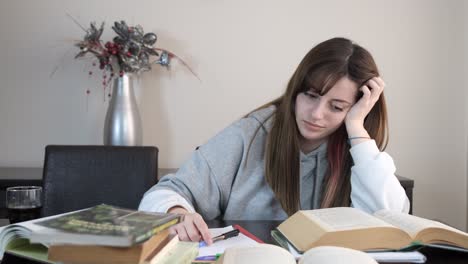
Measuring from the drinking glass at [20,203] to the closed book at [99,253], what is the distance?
551mm

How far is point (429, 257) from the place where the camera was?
0.76 m

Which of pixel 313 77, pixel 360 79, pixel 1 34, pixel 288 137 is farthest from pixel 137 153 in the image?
pixel 1 34

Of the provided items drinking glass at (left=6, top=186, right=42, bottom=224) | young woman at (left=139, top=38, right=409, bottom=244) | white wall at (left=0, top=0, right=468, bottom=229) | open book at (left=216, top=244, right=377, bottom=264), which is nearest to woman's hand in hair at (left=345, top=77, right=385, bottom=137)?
young woman at (left=139, top=38, right=409, bottom=244)

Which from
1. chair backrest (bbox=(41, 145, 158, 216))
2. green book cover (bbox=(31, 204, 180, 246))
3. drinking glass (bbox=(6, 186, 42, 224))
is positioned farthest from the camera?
chair backrest (bbox=(41, 145, 158, 216))

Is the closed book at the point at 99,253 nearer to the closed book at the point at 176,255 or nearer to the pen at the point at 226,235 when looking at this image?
the closed book at the point at 176,255

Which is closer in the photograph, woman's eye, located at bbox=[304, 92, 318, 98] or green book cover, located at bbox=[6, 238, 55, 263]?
green book cover, located at bbox=[6, 238, 55, 263]

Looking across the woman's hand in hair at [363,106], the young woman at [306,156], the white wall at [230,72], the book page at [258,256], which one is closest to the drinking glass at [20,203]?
the young woman at [306,156]

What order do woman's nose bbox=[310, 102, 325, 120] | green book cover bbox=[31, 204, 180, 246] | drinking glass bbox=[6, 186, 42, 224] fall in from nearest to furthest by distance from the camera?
green book cover bbox=[31, 204, 180, 246], drinking glass bbox=[6, 186, 42, 224], woman's nose bbox=[310, 102, 325, 120]

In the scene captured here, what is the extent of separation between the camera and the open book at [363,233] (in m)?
0.72

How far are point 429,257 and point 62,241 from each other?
1.97 ft

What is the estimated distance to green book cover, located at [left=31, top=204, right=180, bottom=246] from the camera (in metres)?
0.46

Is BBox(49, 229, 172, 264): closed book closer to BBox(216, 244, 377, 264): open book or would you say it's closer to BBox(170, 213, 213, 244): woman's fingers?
BBox(216, 244, 377, 264): open book

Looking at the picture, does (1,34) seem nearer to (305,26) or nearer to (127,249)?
(305,26)

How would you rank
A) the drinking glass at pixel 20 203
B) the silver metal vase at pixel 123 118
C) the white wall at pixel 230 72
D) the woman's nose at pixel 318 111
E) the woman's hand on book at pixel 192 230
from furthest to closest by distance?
1. the white wall at pixel 230 72
2. the silver metal vase at pixel 123 118
3. the woman's nose at pixel 318 111
4. the drinking glass at pixel 20 203
5. the woman's hand on book at pixel 192 230
